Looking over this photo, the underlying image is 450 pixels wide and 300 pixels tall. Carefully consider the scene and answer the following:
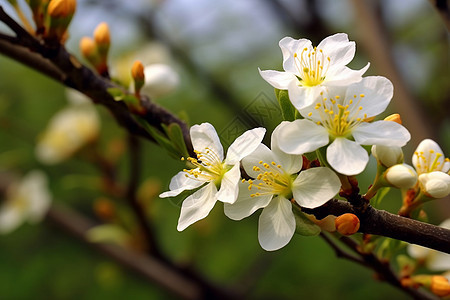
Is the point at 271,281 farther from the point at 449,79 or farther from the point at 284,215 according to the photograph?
the point at 284,215

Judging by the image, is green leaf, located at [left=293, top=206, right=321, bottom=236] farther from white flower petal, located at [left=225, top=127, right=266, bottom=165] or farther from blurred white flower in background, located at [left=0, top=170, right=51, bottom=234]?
blurred white flower in background, located at [left=0, top=170, right=51, bottom=234]

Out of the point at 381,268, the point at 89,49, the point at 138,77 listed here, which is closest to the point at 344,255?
the point at 381,268

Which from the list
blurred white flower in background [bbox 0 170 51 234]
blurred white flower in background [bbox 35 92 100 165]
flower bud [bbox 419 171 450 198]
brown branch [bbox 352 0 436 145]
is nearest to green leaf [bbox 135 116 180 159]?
flower bud [bbox 419 171 450 198]

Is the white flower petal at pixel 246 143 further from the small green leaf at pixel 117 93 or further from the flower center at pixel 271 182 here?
the small green leaf at pixel 117 93

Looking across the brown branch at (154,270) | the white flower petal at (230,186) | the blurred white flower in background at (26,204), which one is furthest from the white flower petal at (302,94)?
the blurred white flower in background at (26,204)

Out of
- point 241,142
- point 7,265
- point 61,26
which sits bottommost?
point 7,265

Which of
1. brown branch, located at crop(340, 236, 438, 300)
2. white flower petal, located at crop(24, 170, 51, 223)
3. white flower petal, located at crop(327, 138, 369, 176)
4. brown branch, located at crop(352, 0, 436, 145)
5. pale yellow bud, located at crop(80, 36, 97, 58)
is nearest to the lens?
white flower petal, located at crop(327, 138, 369, 176)

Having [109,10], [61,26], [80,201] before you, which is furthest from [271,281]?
[61,26]
